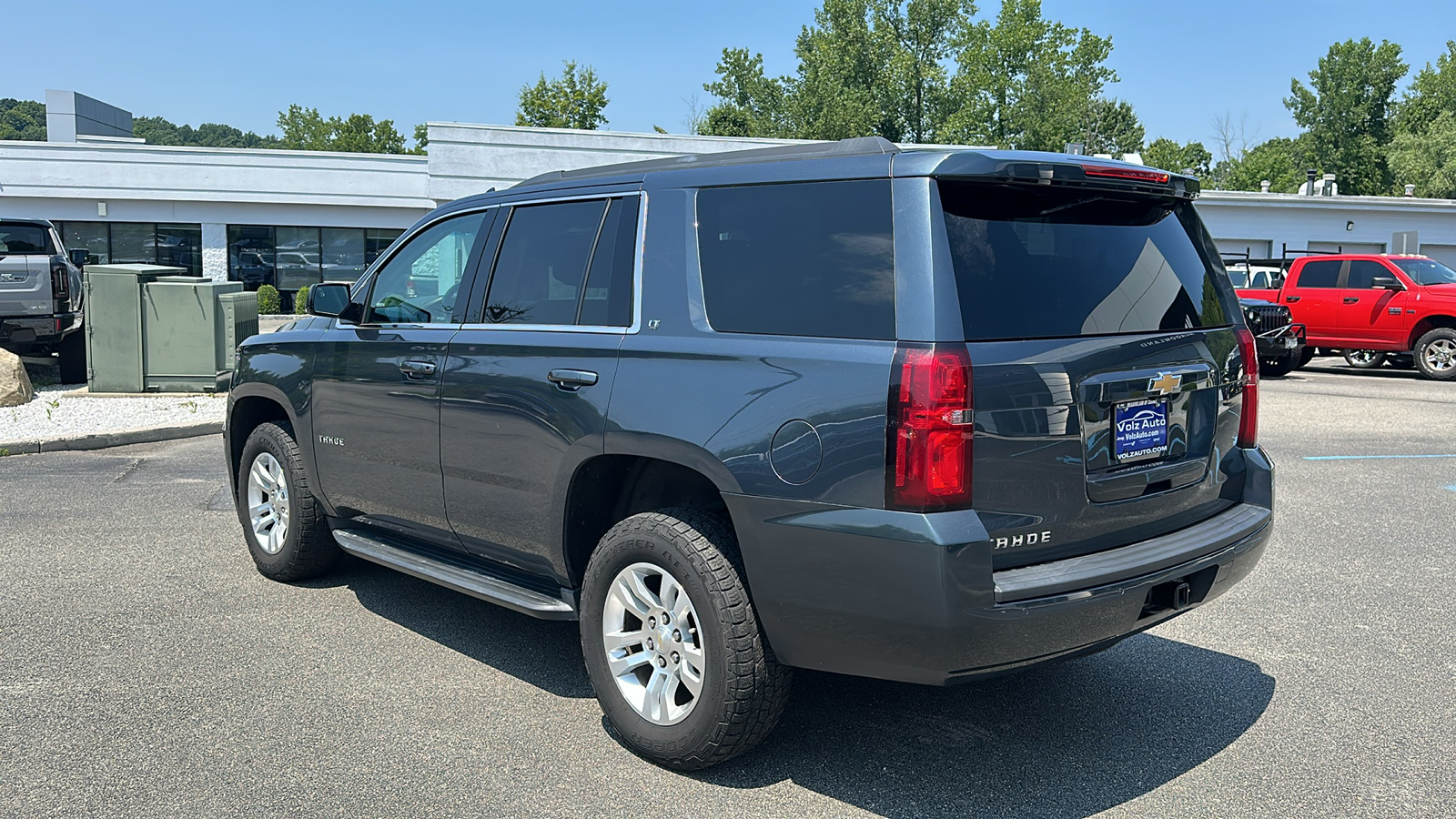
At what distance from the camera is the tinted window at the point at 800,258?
3398 mm

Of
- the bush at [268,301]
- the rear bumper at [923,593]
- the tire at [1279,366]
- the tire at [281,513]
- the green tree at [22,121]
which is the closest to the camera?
the rear bumper at [923,593]

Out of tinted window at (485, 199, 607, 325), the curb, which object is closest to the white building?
the curb

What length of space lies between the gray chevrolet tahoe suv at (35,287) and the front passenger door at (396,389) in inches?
429

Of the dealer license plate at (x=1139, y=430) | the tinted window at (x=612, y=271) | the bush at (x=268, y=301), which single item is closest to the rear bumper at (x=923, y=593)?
the dealer license plate at (x=1139, y=430)

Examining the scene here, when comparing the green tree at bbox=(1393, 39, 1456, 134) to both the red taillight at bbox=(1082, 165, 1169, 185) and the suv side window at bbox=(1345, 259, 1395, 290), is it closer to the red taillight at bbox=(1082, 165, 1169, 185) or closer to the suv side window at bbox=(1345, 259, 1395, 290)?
the suv side window at bbox=(1345, 259, 1395, 290)

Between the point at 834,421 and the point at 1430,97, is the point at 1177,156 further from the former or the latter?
the point at 834,421

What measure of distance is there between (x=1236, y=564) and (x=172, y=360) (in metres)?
13.2

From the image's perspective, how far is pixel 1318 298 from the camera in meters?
18.8

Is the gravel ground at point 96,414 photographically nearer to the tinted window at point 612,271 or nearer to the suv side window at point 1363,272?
the tinted window at point 612,271

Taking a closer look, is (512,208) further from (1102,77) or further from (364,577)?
(1102,77)

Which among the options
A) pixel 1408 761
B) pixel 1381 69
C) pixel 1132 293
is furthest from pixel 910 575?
pixel 1381 69

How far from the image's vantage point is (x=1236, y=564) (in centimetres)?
391

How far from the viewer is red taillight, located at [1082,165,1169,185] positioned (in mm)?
3613

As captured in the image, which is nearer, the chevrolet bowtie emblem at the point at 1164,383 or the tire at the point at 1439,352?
the chevrolet bowtie emblem at the point at 1164,383
